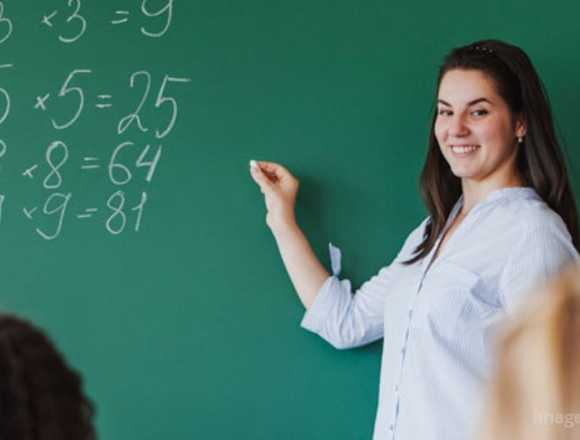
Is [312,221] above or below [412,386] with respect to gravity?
above

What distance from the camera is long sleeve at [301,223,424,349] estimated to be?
5.70ft

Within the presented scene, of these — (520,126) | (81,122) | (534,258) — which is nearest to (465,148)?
(520,126)

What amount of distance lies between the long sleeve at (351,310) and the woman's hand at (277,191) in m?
0.15

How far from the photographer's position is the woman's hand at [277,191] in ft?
5.70

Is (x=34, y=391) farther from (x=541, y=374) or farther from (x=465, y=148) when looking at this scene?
(x=465, y=148)

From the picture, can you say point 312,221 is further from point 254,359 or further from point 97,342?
point 97,342

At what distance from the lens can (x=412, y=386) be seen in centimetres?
156

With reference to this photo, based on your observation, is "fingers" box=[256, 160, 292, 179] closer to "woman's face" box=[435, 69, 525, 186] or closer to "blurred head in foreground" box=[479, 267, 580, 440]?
Result: "woman's face" box=[435, 69, 525, 186]

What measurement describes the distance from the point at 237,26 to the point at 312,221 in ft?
1.36

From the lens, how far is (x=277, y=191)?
1741 millimetres

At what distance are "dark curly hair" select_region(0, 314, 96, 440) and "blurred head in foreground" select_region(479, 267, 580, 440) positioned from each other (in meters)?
0.30

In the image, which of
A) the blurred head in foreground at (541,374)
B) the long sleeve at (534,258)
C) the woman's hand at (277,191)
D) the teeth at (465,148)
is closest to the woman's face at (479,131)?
the teeth at (465,148)

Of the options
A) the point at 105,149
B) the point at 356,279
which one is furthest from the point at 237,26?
the point at 356,279

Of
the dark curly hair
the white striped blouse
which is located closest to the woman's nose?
the white striped blouse
